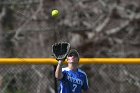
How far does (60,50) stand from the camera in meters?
8.50

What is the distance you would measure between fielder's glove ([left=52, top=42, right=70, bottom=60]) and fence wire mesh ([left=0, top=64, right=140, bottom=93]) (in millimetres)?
1181

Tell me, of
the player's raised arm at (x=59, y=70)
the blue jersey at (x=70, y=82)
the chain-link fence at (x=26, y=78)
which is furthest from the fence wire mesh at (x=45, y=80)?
the player's raised arm at (x=59, y=70)

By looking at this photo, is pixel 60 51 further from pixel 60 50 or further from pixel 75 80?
pixel 75 80

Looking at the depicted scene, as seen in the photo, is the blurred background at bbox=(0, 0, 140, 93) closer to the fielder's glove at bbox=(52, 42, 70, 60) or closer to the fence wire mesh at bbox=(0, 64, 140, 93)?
the fence wire mesh at bbox=(0, 64, 140, 93)

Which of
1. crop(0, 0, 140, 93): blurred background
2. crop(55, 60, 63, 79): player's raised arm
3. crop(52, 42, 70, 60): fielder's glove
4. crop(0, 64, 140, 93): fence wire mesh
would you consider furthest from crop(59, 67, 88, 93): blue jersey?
crop(0, 0, 140, 93): blurred background

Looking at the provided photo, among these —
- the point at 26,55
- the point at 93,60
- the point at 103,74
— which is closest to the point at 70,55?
the point at 93,60

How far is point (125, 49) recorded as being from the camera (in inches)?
558

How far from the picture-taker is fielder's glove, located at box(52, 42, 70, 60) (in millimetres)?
8445

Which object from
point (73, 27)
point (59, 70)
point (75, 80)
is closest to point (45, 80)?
point (75, 80)

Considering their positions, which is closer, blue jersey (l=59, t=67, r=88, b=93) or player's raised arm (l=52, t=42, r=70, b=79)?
player's raised arm (l=52, t=42, r=70, b=79)

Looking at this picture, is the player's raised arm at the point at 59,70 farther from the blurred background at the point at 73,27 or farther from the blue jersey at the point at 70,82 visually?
the blurred background at the point at 73,27

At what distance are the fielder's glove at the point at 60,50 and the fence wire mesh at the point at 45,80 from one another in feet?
3.87

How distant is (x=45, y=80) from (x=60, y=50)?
5.10 feet

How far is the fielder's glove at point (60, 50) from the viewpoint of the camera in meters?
8.45
